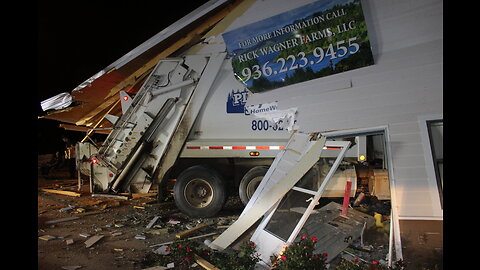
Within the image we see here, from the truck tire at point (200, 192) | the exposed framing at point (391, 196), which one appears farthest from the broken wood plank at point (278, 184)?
the truck tire at point (200, 192)

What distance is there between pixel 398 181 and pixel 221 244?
2.25m

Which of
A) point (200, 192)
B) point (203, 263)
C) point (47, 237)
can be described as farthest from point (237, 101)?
point (47, 237)

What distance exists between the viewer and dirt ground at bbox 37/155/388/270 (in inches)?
145

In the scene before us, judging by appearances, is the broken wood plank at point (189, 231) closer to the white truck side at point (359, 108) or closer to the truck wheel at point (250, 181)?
the white truck side at point (359, 108)

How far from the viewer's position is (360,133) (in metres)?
3.59

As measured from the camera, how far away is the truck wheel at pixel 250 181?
199 inches

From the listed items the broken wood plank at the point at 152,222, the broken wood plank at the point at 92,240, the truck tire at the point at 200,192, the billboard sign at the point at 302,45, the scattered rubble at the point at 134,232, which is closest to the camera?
the scattered rubble at the point at 134,232

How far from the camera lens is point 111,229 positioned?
4.87 m

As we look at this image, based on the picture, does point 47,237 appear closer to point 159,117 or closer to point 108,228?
point 108,228

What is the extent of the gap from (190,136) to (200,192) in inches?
39.9
